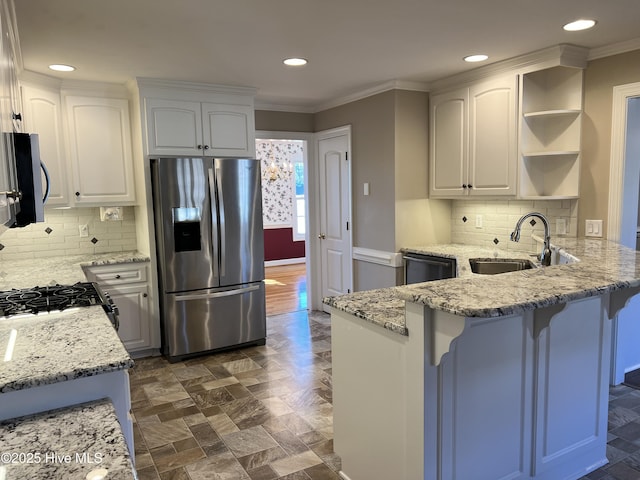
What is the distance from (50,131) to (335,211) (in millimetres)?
2768

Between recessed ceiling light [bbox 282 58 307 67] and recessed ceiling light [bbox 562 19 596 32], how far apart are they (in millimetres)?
1684

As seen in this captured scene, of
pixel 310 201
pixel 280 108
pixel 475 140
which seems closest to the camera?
pixel 475 140

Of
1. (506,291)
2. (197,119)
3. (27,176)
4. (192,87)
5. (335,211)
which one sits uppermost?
(192,87)

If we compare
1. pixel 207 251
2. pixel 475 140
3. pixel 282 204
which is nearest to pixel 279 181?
pixel 282 204

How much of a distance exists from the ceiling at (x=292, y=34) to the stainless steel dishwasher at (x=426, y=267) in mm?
1531

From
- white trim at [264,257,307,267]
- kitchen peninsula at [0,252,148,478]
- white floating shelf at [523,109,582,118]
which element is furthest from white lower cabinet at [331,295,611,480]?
white trim at [264,257,307,267]

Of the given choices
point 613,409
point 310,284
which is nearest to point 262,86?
point 310,284

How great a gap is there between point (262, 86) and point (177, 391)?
2659 millimetres

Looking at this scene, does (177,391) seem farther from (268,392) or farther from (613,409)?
(613,409)

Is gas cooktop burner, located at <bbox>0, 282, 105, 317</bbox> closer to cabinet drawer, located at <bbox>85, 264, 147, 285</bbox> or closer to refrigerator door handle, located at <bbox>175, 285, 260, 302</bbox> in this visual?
cabinet drawer, located at <bbox>85, 264, 147, 285</bbox>

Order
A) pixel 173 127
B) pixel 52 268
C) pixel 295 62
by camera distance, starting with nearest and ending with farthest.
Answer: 1. pixel 295 62
2. pixel 52 268
3. pixel 173 127

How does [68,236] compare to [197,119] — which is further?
[68,236]

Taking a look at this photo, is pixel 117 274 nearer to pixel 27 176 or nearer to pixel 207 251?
pixel 207 251

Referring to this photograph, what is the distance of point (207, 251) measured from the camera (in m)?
4.07
